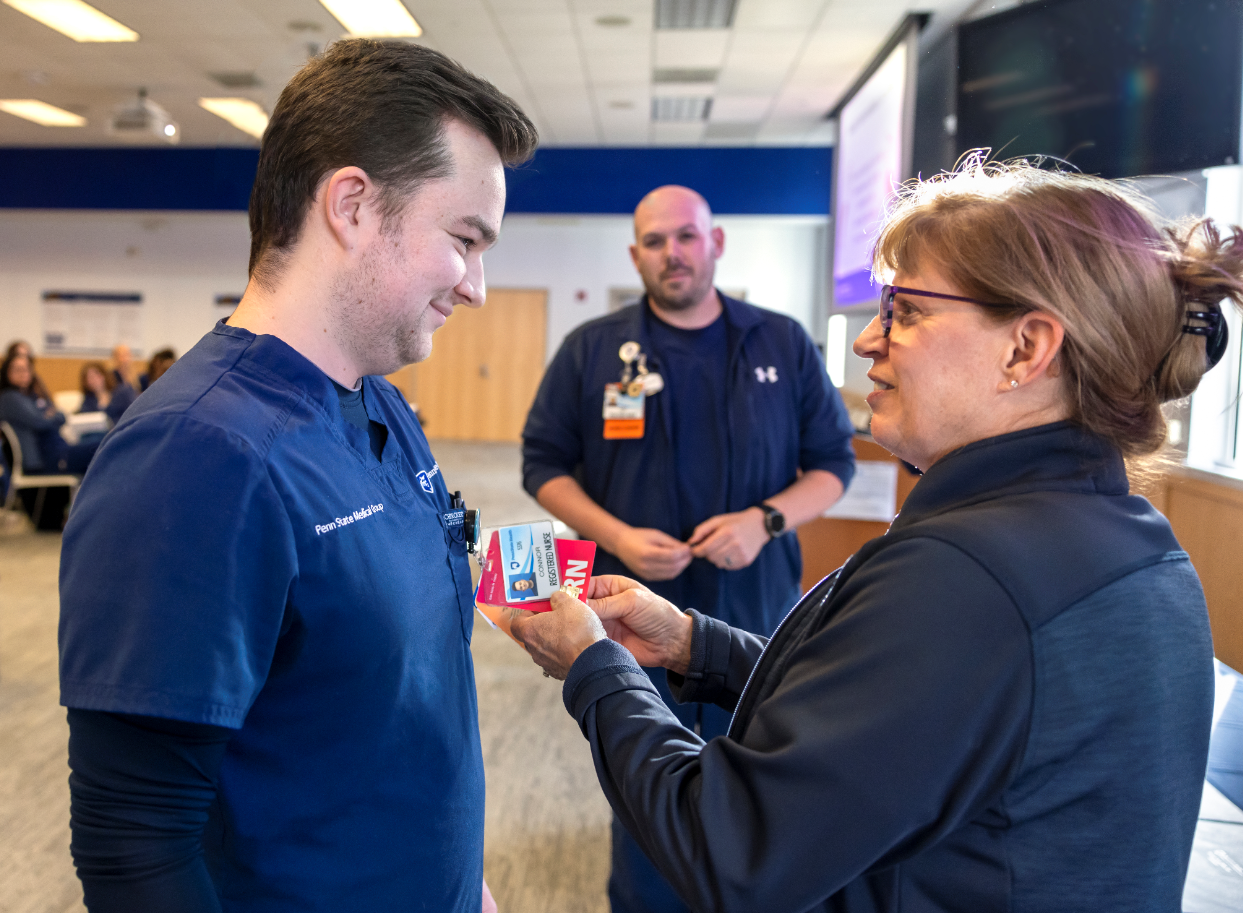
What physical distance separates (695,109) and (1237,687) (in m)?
6.72

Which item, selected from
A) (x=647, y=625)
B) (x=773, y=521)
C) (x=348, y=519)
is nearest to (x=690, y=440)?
(x=773, y=521)

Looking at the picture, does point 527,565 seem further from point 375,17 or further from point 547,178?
point 547,178

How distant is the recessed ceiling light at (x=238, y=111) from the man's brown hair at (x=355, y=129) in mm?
6819

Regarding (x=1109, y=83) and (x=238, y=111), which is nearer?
(x=1109, y=83)

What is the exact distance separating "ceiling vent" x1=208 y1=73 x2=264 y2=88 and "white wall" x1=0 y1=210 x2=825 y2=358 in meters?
4.30

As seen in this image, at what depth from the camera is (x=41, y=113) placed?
292 inches

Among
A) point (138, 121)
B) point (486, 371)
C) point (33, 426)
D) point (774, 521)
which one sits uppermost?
point (138, 121)

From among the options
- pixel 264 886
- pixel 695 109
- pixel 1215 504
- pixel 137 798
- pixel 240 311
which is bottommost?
pixel 264 886

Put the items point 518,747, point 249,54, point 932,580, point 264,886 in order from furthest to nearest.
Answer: point 249,54 → point 518,747 → point 264,886 → point 932,580

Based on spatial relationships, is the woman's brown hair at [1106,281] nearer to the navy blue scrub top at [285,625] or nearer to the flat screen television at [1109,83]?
the navy blue scrub top at [285,625]

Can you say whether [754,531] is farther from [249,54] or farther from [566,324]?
[566,324]

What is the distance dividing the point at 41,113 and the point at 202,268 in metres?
3.80

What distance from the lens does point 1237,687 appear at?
1432 mm

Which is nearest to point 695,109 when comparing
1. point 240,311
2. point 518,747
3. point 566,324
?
point 566,324
